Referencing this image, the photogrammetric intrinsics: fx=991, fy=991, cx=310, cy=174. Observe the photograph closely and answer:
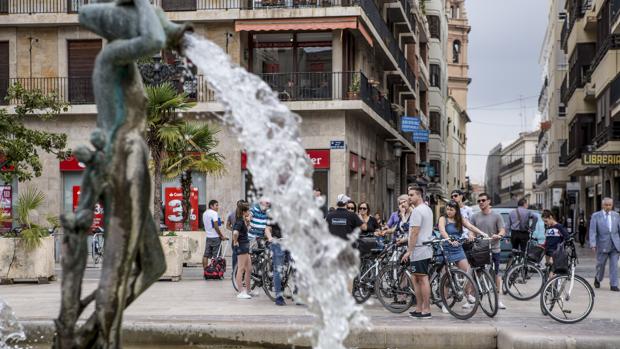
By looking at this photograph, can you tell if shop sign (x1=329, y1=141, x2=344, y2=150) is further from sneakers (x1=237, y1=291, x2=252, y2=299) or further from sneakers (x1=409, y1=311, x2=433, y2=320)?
sneakers (x1=409, y1=311, x2=433, y2=320)

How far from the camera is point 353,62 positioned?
3297 cm

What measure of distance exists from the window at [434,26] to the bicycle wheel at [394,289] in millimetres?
54505

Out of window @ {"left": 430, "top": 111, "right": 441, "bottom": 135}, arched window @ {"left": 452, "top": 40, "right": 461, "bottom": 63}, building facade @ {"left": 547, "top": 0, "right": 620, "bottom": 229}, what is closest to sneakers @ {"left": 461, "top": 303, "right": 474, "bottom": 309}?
building facade @ {"left": 547, "top": 0, "right": 620, "bottom": 229}

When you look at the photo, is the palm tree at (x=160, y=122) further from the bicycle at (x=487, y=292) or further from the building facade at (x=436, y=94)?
the building facade at (x=436, y=94)

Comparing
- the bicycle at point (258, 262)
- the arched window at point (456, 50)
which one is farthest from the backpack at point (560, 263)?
the arched window at point (456, 50)

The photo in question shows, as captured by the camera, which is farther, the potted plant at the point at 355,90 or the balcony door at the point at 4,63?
the balcony door at the point at 4,63

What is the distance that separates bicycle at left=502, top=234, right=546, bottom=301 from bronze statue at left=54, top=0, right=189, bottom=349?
393 inches

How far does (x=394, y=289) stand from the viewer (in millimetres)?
13766

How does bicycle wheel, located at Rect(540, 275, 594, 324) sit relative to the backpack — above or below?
below

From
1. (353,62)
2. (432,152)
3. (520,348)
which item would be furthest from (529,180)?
(520,348)

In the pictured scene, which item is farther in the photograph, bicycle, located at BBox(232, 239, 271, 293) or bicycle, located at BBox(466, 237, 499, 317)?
bicycle, located at BBox(232, 239, 271, 293)

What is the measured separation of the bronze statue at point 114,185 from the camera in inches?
239

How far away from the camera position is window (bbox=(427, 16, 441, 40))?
6756cm

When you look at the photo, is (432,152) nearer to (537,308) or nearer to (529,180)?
(537,308)
